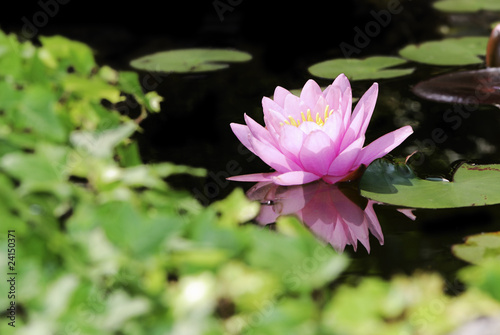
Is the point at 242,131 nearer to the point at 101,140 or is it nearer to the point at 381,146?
the point at 381,146

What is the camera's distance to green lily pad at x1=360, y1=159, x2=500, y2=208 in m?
1.45

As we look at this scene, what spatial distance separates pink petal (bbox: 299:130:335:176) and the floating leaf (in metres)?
0.82

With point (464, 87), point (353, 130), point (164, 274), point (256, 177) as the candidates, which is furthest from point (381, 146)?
point (164, 274)

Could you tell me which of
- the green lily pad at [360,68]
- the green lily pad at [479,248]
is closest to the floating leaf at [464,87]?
the green lily pad at [360,68]

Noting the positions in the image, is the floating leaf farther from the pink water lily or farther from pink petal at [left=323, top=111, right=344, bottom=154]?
pink petal at [left=323, top=111, right=344, bottom=154]

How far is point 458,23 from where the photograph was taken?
3.31m

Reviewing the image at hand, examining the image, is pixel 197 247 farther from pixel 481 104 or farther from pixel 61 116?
pixel 481 104

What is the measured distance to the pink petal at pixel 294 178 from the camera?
1.52 meters

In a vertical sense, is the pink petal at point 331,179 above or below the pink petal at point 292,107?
below

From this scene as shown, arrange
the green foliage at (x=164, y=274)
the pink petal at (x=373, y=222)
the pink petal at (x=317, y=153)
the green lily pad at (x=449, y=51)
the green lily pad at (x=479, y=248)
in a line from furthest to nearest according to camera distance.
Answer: the green lily pad at (x=449, y=51) < the pink petal at (x=317, y=153) < the pink petal at (x=373, y=222) < the green lily pad at (x=479, y=248) < the green foliage at (x=164, y=274)

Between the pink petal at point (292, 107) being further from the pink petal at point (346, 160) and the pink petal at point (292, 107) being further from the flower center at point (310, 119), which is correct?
the pink petal at point (346, 160)

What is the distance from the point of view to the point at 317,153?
4.83 ft

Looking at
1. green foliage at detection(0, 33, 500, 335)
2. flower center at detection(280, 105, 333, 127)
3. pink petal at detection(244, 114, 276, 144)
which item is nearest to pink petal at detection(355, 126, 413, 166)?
flower center at detection(280, 105, 333, 127)

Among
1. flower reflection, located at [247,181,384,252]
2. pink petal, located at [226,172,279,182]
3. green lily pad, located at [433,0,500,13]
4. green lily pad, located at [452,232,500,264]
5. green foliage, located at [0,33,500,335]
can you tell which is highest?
green foliage, located at [0,33,500,335]
